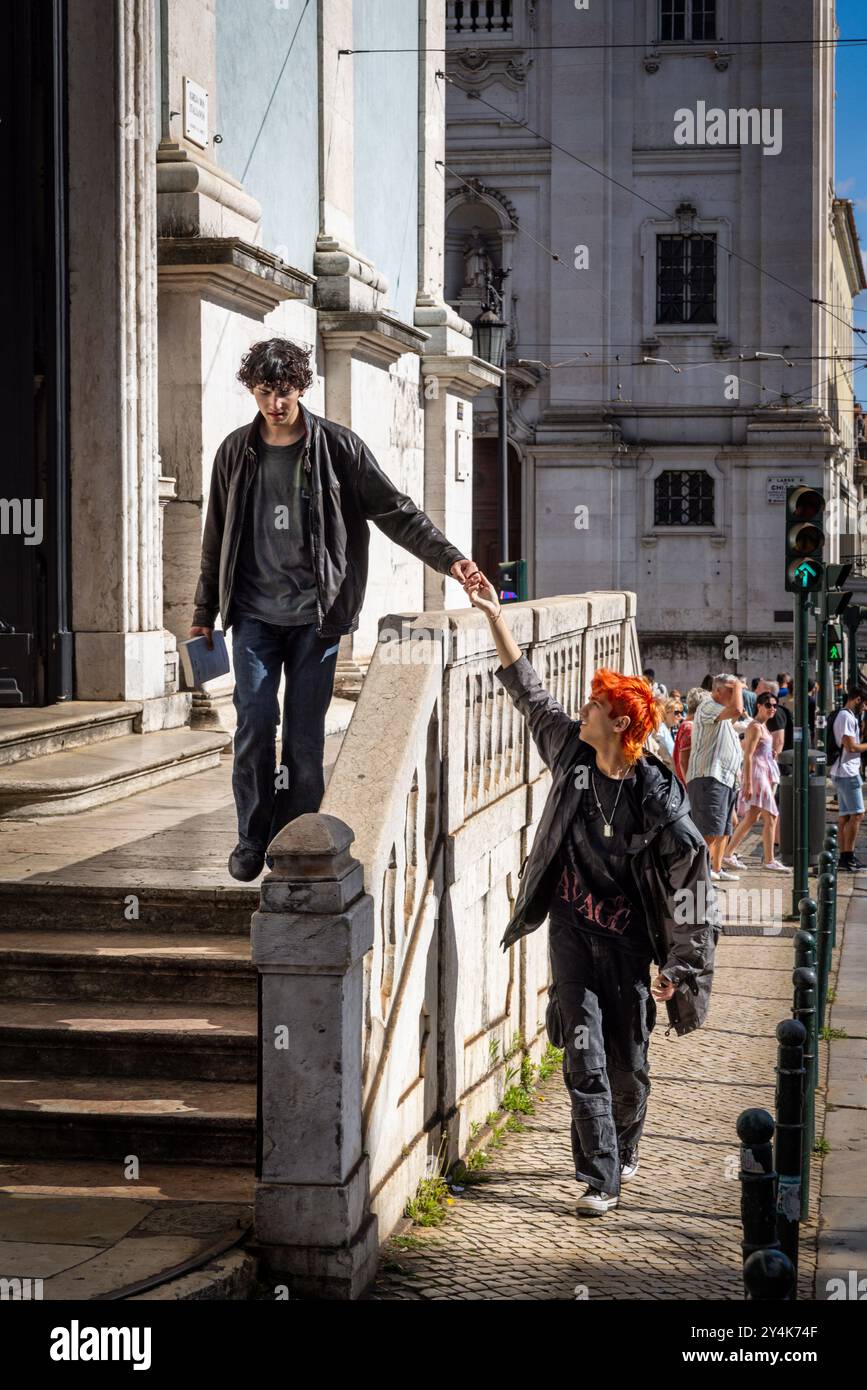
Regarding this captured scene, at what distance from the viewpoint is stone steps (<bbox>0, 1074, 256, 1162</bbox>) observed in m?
5.46

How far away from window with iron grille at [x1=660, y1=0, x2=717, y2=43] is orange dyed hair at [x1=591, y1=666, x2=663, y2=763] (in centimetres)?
3886

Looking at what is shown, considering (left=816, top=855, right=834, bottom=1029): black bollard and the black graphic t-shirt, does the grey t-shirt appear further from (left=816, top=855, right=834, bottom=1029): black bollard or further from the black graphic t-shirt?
(left=816, top=855, right=834, bottom=1029): black bollard

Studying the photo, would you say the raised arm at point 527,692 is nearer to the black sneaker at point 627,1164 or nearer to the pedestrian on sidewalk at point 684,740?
the black sneaker at point 627,1164

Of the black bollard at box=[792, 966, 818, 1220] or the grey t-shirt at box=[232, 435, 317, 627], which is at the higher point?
the grey t-shirt at box=[232, 435, 317, 627]

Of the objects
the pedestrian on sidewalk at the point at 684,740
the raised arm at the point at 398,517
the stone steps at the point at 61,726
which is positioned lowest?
the pedestrian on sidewalk at the point at 684,740

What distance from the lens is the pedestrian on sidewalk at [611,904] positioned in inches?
241

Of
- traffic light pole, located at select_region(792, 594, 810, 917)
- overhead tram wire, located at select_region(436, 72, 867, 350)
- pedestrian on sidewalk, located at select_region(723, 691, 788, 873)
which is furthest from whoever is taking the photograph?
overhead tram wire, located at select_region(436, 72, 867, 350)

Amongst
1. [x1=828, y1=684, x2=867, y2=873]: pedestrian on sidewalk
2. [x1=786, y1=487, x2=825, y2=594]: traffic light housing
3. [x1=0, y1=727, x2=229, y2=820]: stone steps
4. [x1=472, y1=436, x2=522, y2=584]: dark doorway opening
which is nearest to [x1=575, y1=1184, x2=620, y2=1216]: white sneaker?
[x1=0, y1=727, x2=229, y2=820]: stone steps

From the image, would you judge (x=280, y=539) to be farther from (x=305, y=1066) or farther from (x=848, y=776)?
(x=848, y=776)

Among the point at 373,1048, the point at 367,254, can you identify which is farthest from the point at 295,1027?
the point at 367,254

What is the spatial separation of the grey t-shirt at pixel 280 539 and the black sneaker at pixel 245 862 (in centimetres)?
81

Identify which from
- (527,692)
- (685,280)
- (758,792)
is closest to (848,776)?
(758,792)

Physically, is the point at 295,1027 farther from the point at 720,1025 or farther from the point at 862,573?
the point at 862,573

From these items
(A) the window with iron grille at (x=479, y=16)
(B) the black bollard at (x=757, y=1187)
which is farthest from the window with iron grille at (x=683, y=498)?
(B) the black bollard at (x=757, y=1187)
